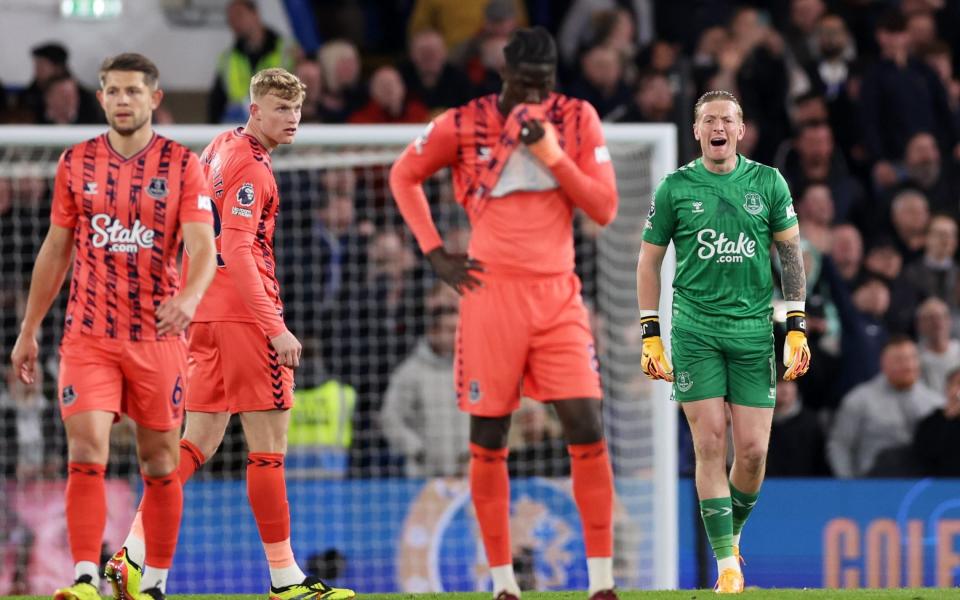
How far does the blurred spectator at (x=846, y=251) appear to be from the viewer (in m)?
12.4

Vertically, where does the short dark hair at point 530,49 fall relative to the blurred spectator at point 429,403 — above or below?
above

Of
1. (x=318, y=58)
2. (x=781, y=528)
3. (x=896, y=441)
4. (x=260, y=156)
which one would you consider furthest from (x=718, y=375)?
(x=318, y=58)

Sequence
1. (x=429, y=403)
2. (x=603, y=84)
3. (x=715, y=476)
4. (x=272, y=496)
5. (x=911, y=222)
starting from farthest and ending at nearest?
(x=603, y=84), (x=911, y=222), (x=429, y=403), (x=715, y=476), (x=272, y=496)

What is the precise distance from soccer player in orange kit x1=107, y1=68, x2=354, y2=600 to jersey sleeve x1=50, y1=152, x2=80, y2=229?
0.67m

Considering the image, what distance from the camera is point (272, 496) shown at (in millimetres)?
6777

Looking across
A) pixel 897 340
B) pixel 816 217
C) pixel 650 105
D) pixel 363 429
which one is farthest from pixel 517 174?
pixel 650 105

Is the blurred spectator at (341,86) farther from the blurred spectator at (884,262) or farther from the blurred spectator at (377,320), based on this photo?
the blurred spectator at (884,262)

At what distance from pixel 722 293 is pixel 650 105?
6.06 metres

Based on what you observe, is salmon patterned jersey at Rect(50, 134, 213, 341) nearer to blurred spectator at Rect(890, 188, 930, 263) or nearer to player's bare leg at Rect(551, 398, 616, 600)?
player's bare leg at Rect(551, 398, 616, 600)

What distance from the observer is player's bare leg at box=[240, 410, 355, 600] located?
Result: 6.77m

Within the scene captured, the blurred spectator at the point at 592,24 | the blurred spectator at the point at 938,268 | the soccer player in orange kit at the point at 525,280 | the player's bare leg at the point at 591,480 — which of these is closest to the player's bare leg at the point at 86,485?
the soccer player in orange kit at the point at 525,280

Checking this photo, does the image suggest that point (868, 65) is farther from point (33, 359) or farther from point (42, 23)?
point (33, 359)

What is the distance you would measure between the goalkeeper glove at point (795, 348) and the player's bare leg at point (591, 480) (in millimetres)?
1271

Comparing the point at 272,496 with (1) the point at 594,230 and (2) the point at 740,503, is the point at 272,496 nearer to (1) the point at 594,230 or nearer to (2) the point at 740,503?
(2) the point at 740,503
